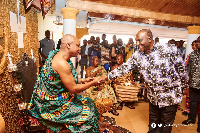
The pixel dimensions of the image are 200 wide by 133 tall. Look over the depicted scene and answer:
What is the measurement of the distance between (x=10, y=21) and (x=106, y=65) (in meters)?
4.77

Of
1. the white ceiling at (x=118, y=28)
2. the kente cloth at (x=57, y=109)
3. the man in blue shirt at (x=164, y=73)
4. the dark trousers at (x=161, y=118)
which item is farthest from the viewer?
the white ceiling at (x=118, y=28)

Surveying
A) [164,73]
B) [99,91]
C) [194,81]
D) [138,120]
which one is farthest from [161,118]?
[99,91]

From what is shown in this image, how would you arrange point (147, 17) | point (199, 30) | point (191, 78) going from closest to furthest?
point (191, 78), point (147, 17), point (199, 30)

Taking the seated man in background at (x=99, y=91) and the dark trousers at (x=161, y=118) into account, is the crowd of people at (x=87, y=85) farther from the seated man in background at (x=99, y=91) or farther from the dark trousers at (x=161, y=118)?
the seated man in background at (x=99, y=91)

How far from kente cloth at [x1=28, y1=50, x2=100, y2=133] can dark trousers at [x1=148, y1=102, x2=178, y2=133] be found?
125 cm

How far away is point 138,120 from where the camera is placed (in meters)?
3.70

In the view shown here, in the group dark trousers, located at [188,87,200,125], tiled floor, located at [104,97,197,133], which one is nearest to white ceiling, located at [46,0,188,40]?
tiled floor, located at [104,97,197,133]

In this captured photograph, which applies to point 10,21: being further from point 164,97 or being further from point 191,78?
point 191,78

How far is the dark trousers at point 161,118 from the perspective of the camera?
2.36 metres

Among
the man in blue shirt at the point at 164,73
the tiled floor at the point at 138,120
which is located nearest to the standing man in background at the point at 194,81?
the tiled floor at the point at 138,120

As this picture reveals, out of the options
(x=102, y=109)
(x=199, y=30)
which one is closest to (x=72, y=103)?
(x=102, y=109)

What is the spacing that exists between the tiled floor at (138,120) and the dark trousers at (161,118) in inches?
24.3

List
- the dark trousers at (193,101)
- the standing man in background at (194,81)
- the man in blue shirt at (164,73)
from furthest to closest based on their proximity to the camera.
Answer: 1. the dark trousers at (193,101)
2. the standing man in background at (194,81)
3. the man in blue shirt at (164,73)

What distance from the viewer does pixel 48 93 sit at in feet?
6.43
